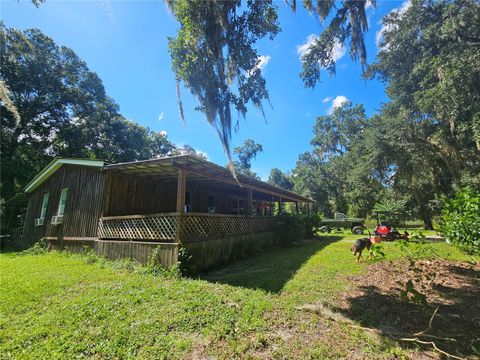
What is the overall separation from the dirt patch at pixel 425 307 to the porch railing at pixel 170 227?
13.9 ft

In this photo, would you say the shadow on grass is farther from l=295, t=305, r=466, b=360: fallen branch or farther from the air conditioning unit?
the air conditioning unit

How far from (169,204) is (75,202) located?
12.8 ft

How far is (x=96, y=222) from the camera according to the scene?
8.86 m

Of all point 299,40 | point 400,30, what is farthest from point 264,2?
point 400,30

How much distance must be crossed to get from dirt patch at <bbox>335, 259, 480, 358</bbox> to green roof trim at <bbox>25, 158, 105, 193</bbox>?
9.07m

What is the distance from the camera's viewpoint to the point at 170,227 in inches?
265

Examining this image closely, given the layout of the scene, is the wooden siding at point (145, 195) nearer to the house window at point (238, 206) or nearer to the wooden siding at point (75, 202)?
the wooden siding at point (75, 202)

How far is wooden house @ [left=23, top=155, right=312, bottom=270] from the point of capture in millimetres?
6914

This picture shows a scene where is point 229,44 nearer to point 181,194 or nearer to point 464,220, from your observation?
point 181,194

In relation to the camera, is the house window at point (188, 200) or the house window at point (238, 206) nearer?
the house window at point (188, 200)

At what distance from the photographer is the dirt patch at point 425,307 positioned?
333 cm

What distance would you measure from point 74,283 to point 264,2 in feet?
24.6

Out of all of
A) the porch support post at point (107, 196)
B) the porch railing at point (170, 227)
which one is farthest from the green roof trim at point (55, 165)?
the porch railing at point (170, 227)

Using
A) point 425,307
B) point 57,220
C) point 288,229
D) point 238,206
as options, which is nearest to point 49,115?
point 57,220
